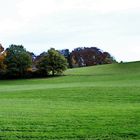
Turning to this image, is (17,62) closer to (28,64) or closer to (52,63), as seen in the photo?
(28,64)

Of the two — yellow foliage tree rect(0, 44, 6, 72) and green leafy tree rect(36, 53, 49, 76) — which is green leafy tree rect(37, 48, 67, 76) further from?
yellow foliage tree rect(0, 44, 6, 72)

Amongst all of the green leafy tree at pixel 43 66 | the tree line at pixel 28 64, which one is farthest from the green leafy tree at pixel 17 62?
the green leafy tree at pixel 43 66

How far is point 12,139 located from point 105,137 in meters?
2.77

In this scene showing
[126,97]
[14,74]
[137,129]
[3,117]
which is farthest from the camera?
[14,74]

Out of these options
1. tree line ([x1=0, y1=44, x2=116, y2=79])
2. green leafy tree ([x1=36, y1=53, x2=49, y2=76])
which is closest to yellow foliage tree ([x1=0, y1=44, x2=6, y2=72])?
tree line ([x1=0, y1=44, x2=116, y2=79])

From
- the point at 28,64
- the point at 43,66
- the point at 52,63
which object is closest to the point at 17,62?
the point at 28,64

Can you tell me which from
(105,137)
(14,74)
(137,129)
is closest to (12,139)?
(105,137)

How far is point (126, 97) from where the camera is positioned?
31141mm

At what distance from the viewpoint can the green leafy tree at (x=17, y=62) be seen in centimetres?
9069

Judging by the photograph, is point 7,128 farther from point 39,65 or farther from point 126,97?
point 39,65

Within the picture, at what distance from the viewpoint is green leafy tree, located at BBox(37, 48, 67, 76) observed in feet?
299

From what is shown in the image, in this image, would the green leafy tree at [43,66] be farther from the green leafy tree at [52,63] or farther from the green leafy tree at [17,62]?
the green leafy tree at [17,62]

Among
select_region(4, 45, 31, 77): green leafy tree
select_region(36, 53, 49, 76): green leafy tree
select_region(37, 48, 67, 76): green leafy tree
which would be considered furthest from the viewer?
select_region(37, 48, 67, 76): green leafy tree

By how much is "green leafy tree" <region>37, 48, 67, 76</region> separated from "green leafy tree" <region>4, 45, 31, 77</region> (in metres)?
2.87
